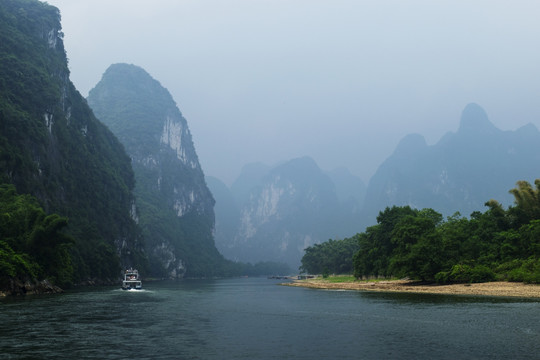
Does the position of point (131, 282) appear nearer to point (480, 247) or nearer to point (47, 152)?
point (47, 152)

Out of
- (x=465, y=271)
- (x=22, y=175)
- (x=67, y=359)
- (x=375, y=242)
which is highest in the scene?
(x=22, y=175)

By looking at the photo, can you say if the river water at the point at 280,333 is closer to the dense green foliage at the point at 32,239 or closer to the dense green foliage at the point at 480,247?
the dense green foliage at the point at 480,247

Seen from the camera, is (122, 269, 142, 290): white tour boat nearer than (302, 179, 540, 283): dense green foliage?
No

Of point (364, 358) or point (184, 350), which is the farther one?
point (184, 350)

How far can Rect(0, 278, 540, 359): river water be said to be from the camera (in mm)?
27750

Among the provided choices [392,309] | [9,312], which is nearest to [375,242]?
[392,309]

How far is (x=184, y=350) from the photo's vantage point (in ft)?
94.7

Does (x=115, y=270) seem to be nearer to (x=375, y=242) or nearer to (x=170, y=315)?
(x=375, y=242)

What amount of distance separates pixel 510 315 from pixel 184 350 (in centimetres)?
2889

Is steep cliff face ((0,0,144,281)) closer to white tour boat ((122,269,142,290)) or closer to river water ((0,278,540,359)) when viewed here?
white tour boat ((122,269,142,290))

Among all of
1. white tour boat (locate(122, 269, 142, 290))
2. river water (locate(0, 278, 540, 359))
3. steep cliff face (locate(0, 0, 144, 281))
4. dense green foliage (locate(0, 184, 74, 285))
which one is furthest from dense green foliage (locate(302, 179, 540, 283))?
steep cliff face (locate(0, 0, 144, 281))

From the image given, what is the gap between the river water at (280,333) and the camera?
27.8 metres

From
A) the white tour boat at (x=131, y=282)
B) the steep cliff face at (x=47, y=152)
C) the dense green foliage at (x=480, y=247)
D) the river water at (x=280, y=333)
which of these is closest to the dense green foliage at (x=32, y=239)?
the white tour boat at (x=131, y=282)

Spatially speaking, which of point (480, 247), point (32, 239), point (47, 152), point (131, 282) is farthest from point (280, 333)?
point (47, 152)
